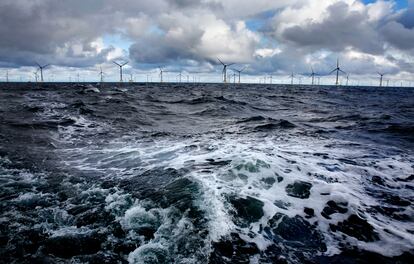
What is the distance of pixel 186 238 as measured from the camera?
230 inches

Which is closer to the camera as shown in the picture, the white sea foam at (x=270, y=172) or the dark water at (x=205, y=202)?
the dark water at (x=205, y=202)

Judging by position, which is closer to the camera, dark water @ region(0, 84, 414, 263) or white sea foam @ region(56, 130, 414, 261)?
dark water @ region(0, 84, 414, 263)

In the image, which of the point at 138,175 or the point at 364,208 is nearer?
the point at 364,208

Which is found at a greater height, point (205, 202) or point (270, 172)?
point (270, 172)

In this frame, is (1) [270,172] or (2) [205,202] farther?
(1) [270,172]

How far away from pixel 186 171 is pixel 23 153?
7380 millimetres

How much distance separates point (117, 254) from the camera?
211 inches

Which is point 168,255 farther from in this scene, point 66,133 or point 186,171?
point 66,133

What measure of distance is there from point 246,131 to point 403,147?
8458 mm

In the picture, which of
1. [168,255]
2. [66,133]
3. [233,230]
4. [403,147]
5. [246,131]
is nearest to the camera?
[168,255]

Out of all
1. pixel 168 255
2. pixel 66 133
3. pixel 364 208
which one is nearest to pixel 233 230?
pixel 168 255

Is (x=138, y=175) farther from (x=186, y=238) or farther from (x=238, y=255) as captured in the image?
(x=238, y=255)

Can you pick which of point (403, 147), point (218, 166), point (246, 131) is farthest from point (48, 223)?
point (403, 147)

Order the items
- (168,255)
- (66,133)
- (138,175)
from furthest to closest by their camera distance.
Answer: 1. (66,133)
2. (138,175)
3. (168,255)
